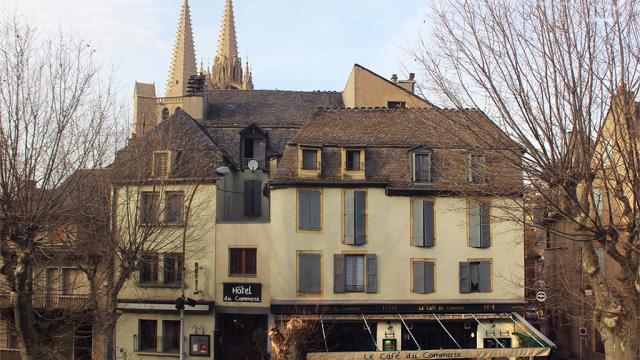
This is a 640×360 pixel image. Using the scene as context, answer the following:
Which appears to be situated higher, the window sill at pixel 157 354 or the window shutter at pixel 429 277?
the window shutter at pixel 429 277

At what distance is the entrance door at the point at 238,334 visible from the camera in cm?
2917

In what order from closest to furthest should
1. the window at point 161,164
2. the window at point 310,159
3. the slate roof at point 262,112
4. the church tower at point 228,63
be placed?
the window at point 161,164 < the window at point 310,159 < the slate roof at point 262,112 < the church tower at point 228,63

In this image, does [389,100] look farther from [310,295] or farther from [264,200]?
[310,295]

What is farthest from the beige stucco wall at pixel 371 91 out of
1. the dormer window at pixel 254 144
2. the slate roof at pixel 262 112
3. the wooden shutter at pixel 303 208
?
the wooden shutter at pixel 303 208

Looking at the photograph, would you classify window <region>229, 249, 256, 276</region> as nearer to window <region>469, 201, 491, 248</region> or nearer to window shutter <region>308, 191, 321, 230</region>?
window shutter <region>308, 191, 321, 230</region>

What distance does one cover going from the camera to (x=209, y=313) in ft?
93.1

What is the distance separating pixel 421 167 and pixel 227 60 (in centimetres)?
7662

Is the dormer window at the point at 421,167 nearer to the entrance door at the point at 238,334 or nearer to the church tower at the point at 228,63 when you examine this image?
the entrance door at the point at 238,334

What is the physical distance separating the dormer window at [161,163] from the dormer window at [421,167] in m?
10.1

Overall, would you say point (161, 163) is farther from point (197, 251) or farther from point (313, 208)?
point (313, 208)

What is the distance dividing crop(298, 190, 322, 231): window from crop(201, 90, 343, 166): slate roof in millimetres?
7509

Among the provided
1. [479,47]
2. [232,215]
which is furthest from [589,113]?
[232,215]

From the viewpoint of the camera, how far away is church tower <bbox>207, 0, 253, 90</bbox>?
99431 mm

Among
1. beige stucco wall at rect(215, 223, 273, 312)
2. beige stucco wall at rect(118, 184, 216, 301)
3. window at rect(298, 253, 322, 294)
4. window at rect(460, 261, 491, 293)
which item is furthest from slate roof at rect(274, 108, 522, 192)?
window at rect(460, 261, 491, 293)
